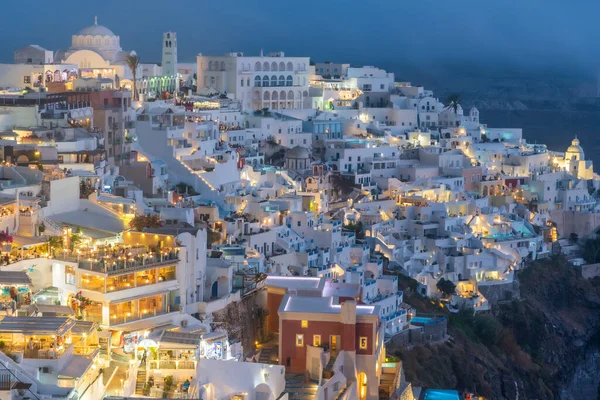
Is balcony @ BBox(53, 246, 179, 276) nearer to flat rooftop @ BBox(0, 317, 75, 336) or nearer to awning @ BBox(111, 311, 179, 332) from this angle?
awning @ BBox(111, 311, 179, 332)

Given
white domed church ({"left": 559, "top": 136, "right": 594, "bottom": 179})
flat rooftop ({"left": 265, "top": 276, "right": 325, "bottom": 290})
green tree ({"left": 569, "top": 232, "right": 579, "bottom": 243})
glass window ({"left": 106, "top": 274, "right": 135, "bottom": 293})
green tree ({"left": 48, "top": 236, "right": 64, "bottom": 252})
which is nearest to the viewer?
glass window ({"left": 106, "top": 274, "right": 135, "bottom": 293})

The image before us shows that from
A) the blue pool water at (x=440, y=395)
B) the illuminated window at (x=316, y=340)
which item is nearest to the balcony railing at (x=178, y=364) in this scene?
the illuminated window at (x=316, y=340)

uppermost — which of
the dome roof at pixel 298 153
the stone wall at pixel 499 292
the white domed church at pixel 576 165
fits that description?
the dome roof at pixel 298 153

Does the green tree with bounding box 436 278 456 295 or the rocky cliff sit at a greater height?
the green tree with bounding box 436 278 456 295

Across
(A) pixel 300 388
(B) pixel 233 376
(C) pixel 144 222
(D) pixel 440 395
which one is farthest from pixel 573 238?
(B) pixel 233 376

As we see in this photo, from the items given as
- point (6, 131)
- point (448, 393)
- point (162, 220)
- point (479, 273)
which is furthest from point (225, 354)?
point (479, 273)

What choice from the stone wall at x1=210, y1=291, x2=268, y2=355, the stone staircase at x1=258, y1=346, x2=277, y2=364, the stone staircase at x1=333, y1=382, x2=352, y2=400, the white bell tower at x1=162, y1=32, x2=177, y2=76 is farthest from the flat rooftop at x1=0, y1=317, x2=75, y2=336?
the white bell tower at x1=162, y1=32, x2=177, y2=76

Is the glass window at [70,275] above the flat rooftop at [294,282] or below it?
above

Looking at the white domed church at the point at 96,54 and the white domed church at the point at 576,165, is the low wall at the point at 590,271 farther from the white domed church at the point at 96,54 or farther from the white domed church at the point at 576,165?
the white domed church at the point at 96,54
